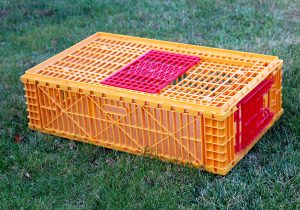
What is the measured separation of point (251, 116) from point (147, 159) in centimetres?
90

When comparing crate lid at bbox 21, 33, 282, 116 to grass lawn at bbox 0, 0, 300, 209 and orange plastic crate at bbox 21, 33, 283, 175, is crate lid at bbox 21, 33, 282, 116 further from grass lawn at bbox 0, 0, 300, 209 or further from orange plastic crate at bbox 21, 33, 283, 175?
grass lawn at bbox 0, 0, 300, 209

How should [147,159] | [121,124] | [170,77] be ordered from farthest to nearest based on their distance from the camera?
1. [170,77]
2. [121,124]
3. [147,159]

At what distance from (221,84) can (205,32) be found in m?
2.79

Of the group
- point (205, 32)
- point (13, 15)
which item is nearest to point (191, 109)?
point (205, 32)

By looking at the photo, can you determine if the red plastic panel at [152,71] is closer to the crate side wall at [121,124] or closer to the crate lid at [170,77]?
the crate lid at [170,77]

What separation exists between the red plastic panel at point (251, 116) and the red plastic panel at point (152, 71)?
25.9 inches

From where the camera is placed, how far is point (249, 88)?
5.33m

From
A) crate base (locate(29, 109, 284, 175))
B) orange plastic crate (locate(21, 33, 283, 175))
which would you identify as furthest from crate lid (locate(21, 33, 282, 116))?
crate base (locate(29, 109, 284, 175))

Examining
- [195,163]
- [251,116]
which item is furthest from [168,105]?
[251,116]

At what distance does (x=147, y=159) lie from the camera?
538 centimetres

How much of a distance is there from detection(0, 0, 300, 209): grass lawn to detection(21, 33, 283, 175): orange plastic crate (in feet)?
0.36

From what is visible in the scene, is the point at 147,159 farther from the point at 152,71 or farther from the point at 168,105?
the point at 152,71

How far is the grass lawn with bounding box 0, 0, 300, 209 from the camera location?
489cm

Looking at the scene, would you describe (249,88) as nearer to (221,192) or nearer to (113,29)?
(221,192)
